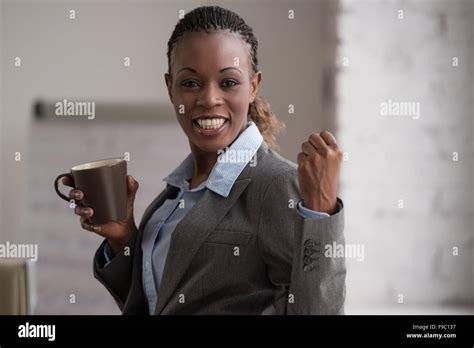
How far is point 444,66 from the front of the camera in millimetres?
1007

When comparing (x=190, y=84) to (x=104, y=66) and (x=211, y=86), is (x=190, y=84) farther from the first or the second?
(x=104, y=66)

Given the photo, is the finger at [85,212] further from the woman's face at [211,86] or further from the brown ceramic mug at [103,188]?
the woman's face at [211,86]

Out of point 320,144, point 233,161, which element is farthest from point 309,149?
point 233,161

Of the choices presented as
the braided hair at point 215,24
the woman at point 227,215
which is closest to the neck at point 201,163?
the woman at point 227,215

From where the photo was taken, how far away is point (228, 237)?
2.34ft

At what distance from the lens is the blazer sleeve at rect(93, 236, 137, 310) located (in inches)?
33.6

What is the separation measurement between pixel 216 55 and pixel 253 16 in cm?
25

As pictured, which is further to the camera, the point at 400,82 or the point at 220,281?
the point at 400,82

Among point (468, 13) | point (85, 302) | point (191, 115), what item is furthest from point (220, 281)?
point (85, 302)

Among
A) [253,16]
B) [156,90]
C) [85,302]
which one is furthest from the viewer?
[85,302]

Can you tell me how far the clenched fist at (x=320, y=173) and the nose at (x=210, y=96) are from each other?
0.48ft

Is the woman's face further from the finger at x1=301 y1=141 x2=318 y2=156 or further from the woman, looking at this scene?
the finger at x1=301 y1=141 x2=318 y2=156

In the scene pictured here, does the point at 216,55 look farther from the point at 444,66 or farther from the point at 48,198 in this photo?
the point at 48,198

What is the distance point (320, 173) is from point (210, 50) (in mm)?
197
